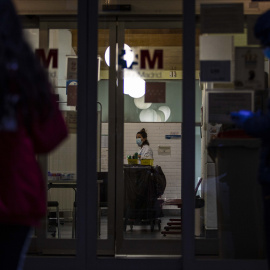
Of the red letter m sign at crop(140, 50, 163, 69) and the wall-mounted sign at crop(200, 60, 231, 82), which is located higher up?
the red letter m sign at crop(140, 50, 163, 69)

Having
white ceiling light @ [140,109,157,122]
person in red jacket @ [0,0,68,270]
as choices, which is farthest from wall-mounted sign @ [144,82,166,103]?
person in red jacket @ [0,0,68,270]

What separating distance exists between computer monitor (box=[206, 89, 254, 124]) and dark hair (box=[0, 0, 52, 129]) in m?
2.54

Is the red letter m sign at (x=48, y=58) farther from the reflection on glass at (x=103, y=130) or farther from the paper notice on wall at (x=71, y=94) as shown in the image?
the reflection on glass at (x=103, y=130)

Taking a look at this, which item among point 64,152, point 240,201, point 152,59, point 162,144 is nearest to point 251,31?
point 152,59

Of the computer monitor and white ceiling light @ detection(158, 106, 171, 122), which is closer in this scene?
the computer monitor

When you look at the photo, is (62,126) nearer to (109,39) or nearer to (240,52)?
(240,52)

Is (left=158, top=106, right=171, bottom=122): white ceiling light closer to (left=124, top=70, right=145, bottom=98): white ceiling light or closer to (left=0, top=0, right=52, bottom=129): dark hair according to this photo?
(left=124, top=70, right=145, bottom=98): white ceiling light

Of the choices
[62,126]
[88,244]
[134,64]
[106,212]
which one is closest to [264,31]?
[62,126]

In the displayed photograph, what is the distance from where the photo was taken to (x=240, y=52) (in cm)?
432

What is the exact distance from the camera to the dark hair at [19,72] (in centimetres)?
187

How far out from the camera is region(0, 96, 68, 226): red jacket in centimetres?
189

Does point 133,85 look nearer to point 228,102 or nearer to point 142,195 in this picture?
point 228,102

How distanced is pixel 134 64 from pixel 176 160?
2378 millimetres

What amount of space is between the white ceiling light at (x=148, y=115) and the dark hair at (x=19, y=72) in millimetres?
3852
